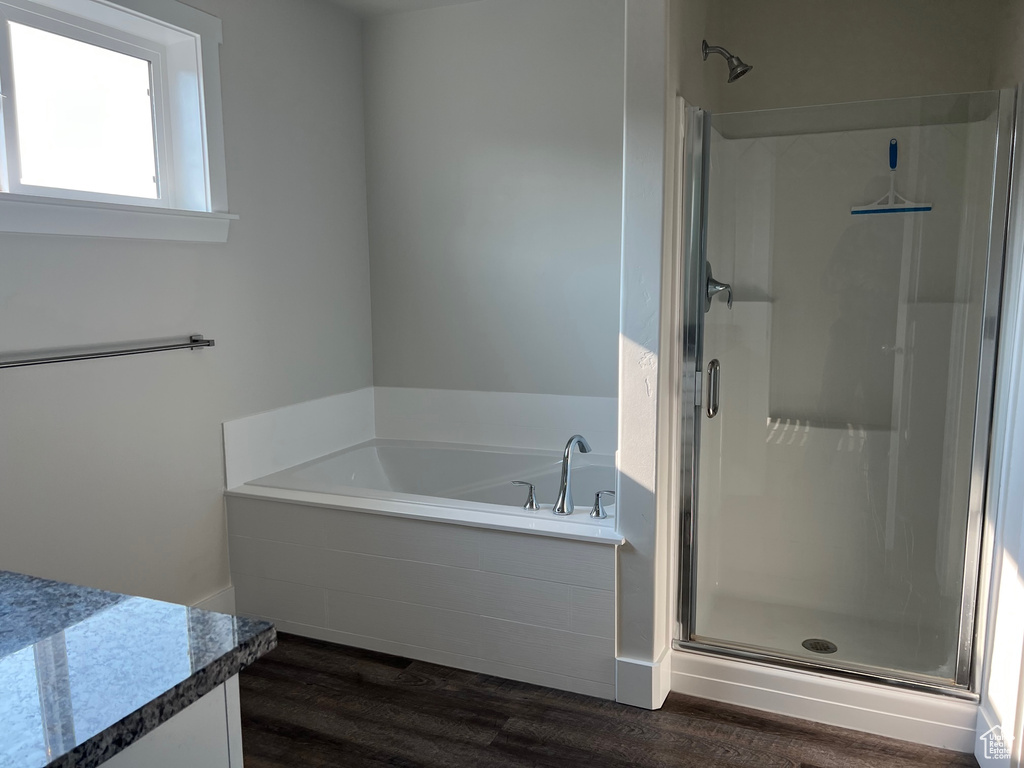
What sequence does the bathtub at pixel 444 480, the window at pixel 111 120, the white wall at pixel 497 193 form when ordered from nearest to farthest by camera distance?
the window at pixel 111 120, the bathtub at pixel 444 480, the white wall at pixel 497 193

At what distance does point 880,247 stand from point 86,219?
2.34 metres

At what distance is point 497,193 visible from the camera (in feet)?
11.2

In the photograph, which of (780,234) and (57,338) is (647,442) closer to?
(780,234)

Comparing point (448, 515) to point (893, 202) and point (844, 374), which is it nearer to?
point (844, 374)

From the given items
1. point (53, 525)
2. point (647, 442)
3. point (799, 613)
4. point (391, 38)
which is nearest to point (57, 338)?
point (53, 525)

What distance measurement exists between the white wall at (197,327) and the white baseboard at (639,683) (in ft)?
4.88

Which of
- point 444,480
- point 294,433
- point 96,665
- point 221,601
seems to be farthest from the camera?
point 444,480

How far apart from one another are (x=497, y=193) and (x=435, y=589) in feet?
5.62

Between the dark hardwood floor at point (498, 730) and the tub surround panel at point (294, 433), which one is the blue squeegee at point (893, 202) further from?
the tub surround panel at point (294, 433)

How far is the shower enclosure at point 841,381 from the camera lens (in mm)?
2160

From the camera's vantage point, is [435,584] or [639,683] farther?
[435,584]

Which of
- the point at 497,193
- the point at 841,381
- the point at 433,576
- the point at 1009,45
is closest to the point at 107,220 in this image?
the point at 433,576

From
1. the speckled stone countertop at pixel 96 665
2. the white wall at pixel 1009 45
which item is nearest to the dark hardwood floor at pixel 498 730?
the speckled stone countertop at pixel 96 665

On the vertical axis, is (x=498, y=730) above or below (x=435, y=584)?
below
